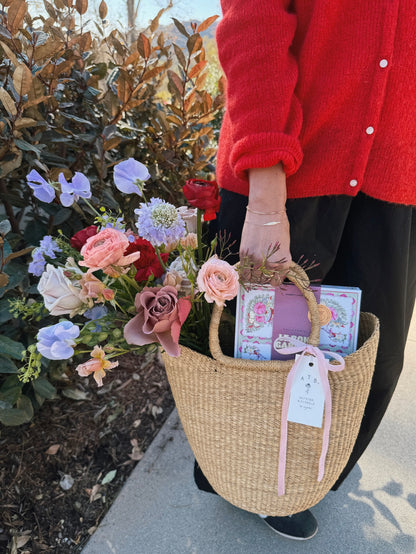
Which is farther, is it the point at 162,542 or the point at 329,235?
the point at 162,542

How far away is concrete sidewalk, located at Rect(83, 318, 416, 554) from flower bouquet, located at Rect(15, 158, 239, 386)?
0.91 meters

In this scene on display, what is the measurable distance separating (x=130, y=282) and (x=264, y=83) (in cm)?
50

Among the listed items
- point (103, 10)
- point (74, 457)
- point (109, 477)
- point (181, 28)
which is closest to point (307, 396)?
point (109, 477)

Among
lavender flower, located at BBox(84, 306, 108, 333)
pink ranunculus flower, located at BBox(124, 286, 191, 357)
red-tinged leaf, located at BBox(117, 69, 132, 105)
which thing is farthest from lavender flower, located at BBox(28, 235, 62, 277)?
red-tinged leaf, located at BBox(117, 69, 132, 105)

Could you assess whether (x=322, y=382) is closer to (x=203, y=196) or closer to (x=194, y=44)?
(x=203, y=196)

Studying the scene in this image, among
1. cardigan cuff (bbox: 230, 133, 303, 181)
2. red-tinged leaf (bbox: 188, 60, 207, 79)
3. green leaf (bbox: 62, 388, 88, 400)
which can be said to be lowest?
green leaf (bbox: 62, 388, 88, 400)

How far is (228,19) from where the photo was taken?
913 mm

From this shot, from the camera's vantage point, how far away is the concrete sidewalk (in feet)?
4.66

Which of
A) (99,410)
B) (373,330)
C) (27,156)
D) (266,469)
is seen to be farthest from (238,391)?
(99,410)

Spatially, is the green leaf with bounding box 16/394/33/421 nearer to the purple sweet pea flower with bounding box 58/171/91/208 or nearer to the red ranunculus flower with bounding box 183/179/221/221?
the purple sweet pea flower with bounding box 58/171/91/208

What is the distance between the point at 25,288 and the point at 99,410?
809mm

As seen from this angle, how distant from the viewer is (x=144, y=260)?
2.78 feet

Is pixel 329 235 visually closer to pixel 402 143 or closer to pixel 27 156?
pixel 402 143

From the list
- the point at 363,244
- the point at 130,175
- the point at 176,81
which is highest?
the point at 176,81
